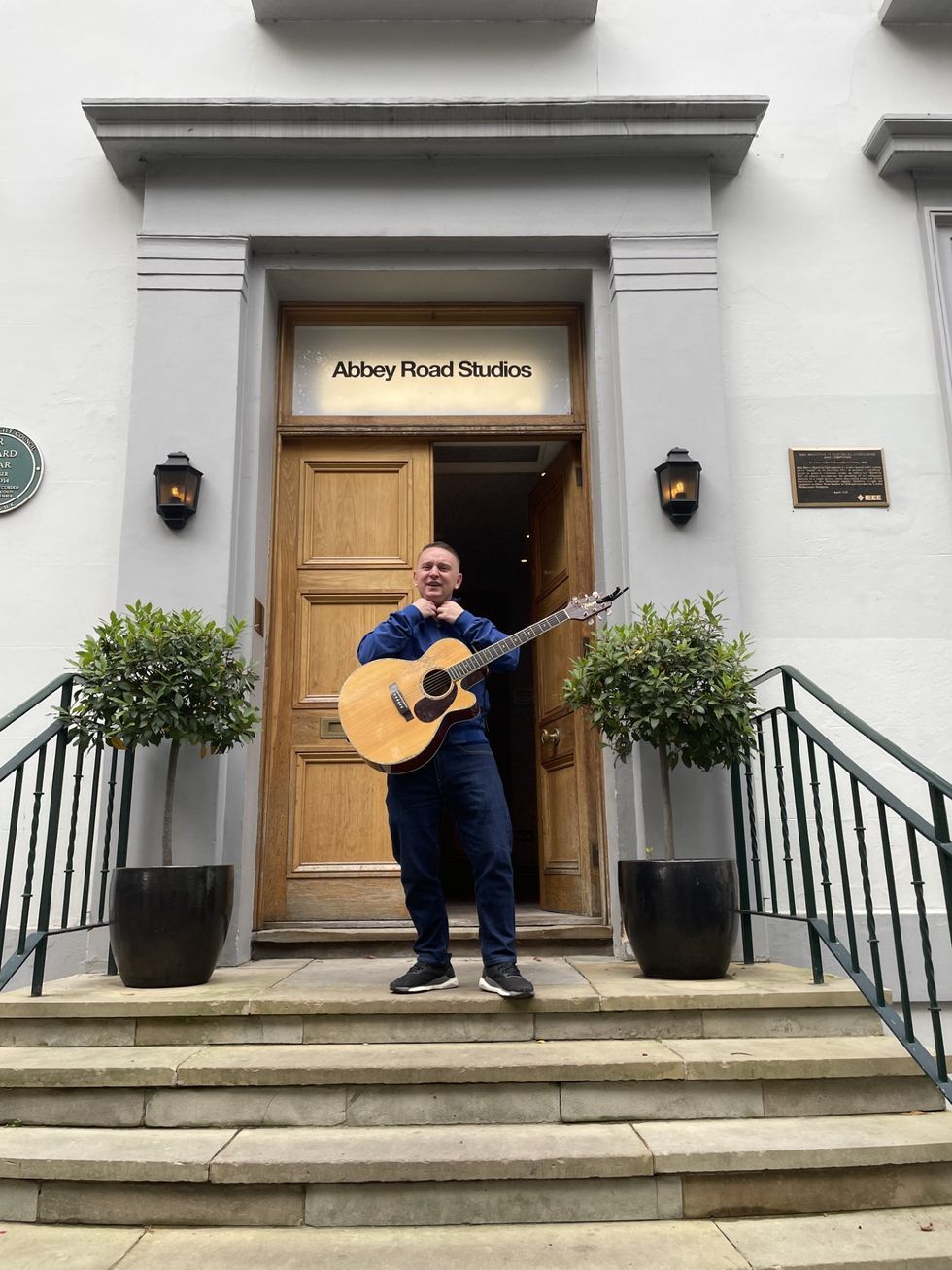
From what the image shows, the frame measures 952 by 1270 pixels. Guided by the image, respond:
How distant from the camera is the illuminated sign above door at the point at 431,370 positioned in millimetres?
5508

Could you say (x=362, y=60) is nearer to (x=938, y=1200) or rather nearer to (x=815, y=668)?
(x=815, y=668)

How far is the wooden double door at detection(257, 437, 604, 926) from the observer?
5.00 meters

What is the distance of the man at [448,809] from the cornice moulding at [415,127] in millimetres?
2600

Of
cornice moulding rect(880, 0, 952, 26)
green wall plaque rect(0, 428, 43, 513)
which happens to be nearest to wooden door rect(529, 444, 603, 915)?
green wall plaque rect(0, 428, 43, 513)

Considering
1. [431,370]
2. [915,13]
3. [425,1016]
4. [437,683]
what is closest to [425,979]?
[425,1016]

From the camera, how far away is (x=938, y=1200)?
2.69 m

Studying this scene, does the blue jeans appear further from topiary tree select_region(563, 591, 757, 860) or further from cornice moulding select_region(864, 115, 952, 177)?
cornice moulding select_region(864, 115, 952, 177)

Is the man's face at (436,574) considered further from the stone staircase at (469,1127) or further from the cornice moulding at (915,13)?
the cornice moulding at (915,13)

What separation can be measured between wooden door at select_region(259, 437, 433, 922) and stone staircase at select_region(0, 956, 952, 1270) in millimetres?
1202

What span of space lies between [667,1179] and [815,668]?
9.35ft

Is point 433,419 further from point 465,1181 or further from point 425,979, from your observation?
point 465,1181

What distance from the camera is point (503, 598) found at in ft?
35.8

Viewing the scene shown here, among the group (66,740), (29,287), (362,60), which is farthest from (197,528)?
(362,60)

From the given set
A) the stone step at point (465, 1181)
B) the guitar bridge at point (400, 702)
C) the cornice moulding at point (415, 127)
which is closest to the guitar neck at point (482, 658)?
the guitar bridge at point (400, 702)
